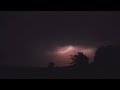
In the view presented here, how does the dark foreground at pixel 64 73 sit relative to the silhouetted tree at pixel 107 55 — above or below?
below

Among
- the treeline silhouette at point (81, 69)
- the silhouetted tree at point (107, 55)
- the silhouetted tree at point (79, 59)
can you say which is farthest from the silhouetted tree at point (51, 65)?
the silhouetted tree at point (107, 55)

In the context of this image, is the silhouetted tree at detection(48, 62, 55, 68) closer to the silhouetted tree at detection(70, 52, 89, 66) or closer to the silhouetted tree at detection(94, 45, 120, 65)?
the silhouetted tree at detection(70, 52, 89, 66)

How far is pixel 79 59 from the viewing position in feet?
15.3

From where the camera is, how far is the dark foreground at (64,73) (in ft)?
15.0

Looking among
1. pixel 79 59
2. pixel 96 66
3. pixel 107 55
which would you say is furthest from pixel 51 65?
pixel 107 55

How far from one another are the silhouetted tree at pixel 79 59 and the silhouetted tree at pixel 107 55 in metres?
0.16

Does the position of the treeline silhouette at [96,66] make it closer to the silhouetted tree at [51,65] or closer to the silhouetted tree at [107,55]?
the silhouetted tree at [107,55]

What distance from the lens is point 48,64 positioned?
464cm

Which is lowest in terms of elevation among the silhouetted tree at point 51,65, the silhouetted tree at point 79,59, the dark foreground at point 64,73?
the dark foreground at point 64,73

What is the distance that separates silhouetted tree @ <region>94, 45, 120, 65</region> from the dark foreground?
3.9 inches

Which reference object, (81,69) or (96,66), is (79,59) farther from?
(96,66)

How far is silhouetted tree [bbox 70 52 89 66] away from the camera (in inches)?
182

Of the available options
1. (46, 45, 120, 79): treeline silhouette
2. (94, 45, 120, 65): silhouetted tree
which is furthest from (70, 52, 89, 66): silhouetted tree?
(94, 45, 120, 65): silhouetted tree
